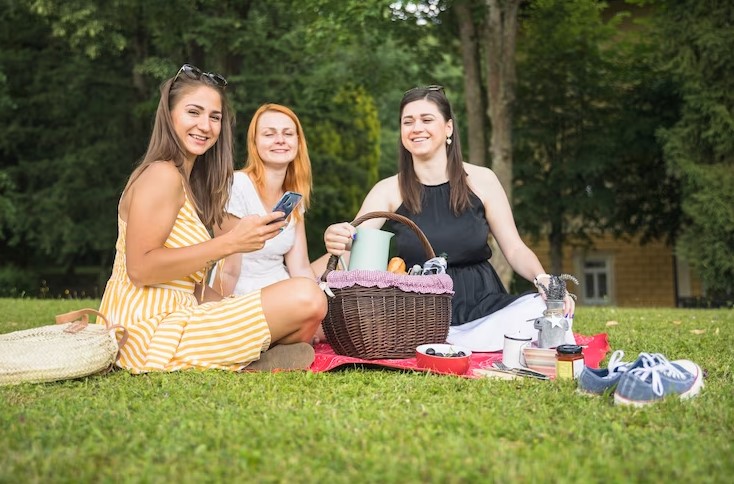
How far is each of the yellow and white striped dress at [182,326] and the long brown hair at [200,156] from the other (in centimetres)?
22

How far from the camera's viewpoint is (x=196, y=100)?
4137 mm

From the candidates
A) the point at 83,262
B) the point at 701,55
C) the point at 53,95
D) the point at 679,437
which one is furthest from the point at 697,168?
the point at 83,262

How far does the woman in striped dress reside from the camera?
3.79 meters

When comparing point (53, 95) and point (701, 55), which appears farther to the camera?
point (53, 95)

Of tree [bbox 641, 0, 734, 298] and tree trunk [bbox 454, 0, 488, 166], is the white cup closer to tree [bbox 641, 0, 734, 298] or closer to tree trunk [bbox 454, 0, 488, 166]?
tree trunk [bbox 454, 0, 488, 166]

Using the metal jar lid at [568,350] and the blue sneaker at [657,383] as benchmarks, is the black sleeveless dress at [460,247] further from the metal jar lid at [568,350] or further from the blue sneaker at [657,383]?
the blue sneaker at [657,383]

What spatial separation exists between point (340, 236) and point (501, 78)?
29.1ft

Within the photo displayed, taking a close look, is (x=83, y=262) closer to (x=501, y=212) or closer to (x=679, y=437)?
(x=501, y=212)

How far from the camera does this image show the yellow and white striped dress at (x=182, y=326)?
3904 mm

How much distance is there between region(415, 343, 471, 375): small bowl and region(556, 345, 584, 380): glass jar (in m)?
0.46

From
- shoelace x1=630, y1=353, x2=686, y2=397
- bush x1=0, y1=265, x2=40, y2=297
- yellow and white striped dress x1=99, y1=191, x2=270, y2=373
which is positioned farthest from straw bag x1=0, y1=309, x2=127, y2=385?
bush x1=0, y1=265, x2=40, y2=297

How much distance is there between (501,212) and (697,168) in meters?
9.02

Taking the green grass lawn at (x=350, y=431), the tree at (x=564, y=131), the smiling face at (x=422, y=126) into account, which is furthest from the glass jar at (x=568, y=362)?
the tree at (x=564, y=131)

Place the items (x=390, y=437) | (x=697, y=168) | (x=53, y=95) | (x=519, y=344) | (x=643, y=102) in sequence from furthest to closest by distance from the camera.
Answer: (x=53, y=95) → (x=643, y=102) → (x=697, y=168) → (x=519, y=344) → (x=390, y=437)
